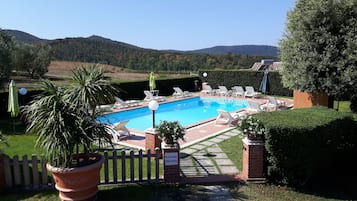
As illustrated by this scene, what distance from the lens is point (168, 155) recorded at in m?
6.20

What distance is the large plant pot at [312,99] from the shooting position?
36.5 ft

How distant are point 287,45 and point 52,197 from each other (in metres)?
9.05

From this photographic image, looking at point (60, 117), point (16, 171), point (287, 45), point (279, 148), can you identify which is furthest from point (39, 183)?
point (287, 45)

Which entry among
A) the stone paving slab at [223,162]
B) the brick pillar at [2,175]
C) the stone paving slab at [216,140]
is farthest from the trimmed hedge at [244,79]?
the brick pillar at [2,175]

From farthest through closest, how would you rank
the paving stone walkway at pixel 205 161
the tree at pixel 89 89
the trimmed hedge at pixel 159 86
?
the trimmed hedge at pixel 159 86
the paving stone walkway at pixel 205 161
the tree at pixel 89 89

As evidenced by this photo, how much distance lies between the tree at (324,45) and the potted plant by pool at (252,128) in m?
4.55

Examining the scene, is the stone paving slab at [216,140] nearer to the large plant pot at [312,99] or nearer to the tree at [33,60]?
the large plant pot at [312,99]

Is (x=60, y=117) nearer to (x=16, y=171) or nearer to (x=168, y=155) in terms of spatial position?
(x=16, y=171)

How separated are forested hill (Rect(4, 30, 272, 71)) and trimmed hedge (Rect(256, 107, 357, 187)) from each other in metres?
42.8

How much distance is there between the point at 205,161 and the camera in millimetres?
7816

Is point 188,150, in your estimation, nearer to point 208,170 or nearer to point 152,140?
point 152,140

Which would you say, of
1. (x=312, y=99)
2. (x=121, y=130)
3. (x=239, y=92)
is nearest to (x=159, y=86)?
(x=239, y=92)

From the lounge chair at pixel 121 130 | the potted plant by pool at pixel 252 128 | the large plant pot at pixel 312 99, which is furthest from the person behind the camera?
the large plant pot at pixel 312 99

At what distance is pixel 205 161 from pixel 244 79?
17.9 metres
